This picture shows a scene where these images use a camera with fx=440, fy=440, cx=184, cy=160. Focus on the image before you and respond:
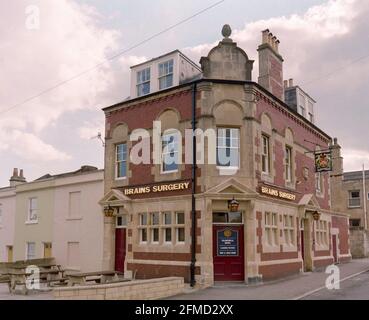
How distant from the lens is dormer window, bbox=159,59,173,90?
21.4 metres

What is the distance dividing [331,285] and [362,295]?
2.88 metres

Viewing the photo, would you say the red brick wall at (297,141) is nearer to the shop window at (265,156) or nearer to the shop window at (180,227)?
the shop window at (265,156)

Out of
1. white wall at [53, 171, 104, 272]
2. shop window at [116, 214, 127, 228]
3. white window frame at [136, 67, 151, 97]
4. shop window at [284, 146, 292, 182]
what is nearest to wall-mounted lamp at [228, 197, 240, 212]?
shop window at [284, 146, 292, 182]

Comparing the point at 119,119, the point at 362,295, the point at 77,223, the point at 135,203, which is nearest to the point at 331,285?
the point at 362,295

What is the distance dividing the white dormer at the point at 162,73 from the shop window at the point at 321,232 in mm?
11909

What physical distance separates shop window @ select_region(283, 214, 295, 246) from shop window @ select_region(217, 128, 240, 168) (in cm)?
490

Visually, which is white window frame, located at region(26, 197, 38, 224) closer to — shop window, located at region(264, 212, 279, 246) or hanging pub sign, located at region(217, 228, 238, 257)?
hanging pub sign, located at region(217, 228, 238, 257)

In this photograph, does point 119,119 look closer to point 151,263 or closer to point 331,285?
point 151,263

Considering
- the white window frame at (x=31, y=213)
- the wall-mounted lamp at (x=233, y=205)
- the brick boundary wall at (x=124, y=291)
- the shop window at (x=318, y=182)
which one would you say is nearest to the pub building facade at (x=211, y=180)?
the wall-mounted lamp at (x=233, y=205)

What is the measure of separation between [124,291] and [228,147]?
8.12 metres

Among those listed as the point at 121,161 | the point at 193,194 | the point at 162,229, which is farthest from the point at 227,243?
the point at 121,161

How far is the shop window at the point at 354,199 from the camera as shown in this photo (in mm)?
44562

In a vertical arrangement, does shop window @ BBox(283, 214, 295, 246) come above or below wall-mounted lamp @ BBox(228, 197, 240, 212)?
below

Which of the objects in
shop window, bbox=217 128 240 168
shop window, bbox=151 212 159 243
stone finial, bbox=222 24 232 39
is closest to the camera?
shop window, bbox=217 128 240 168
